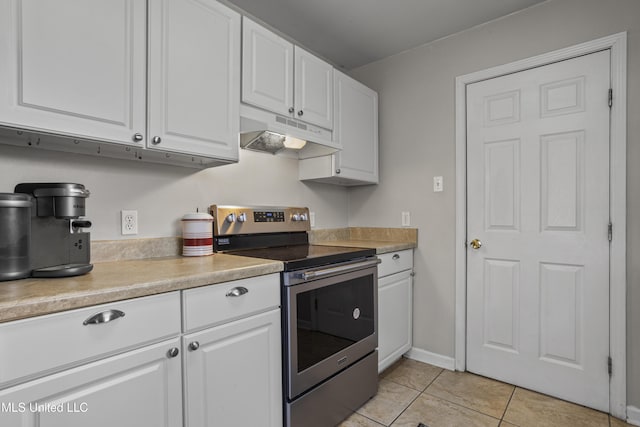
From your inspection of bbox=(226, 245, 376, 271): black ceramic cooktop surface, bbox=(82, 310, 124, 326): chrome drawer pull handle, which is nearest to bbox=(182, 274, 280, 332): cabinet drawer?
bbox=(226, 245, 376, 271): black ceramic cooktop surface

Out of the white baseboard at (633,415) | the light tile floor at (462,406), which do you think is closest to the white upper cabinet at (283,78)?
the light tile floor at (462,406)

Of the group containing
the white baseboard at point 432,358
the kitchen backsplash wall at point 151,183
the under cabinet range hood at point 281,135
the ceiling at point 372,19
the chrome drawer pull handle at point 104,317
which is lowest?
the white baseboard at point 432,358

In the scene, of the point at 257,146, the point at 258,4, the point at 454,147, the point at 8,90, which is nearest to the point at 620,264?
the point at 454,147

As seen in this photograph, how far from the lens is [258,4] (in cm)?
204

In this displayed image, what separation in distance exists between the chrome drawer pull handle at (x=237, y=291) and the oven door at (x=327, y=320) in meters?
0.22

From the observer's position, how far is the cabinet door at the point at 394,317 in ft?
7.19

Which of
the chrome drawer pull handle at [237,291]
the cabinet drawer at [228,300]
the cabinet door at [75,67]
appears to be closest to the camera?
the cabinet door at [75,67]

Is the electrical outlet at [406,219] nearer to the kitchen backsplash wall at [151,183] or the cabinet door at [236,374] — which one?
the kitchen backsplash wall at [151,183]

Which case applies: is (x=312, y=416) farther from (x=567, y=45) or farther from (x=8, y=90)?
(x=567, y=45)

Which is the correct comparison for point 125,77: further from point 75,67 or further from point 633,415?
point 633,415

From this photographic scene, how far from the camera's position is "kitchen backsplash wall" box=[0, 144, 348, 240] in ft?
4.46

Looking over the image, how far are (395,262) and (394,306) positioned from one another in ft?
1.03

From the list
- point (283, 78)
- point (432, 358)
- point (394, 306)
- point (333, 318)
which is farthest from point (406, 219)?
point (283, 78)

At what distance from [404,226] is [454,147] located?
0.71 m
